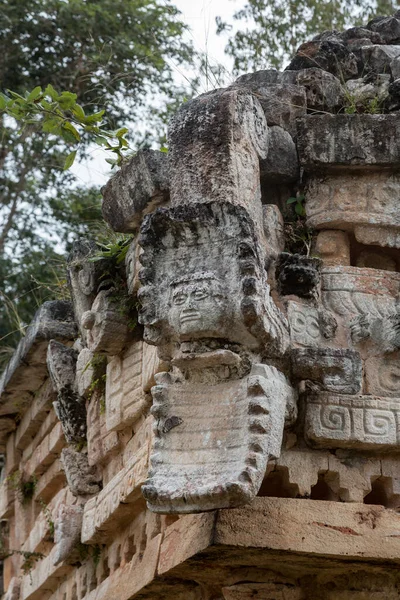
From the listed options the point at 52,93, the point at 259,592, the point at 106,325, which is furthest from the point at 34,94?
the point at 259,592

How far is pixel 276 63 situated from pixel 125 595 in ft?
17.9

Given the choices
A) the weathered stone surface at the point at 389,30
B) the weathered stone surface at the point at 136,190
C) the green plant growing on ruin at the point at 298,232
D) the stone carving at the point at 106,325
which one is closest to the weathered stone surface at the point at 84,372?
the stone carving at the point at 106,325

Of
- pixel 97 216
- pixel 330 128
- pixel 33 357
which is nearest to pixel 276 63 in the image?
pixel 97 216

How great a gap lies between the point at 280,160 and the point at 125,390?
134 cm

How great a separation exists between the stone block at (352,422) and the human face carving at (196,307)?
2.02 feet

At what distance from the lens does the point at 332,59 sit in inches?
234

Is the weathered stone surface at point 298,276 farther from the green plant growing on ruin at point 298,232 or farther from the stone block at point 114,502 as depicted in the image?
the stone block at point 114,502

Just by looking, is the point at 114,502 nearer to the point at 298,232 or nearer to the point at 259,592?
the point at 259,592

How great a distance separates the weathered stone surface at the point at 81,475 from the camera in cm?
620

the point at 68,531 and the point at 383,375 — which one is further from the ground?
the point at 383,375

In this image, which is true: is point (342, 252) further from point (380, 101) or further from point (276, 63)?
point (276, 63)

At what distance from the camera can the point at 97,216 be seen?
1105cm

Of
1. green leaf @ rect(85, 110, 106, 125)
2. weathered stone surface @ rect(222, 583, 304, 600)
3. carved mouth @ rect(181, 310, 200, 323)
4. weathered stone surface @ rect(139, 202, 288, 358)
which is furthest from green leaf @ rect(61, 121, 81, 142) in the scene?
weathered stone surface @ rect(222, 583, 304, 600)

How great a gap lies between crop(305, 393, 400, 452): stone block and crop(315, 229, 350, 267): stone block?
0.73 metres
